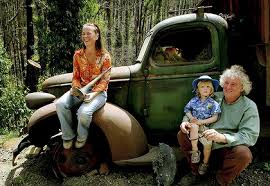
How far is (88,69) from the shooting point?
496cm

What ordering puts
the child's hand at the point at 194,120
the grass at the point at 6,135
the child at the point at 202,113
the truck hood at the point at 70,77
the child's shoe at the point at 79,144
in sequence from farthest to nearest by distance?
the grass at the point at 6,135 → the truck hood at the point at 70,77 → the child's shoe at the point at 79,144 → the child's hand at the point at 194,120 → the child at the point at 202,113

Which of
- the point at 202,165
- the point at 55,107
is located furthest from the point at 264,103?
the point at 55,107

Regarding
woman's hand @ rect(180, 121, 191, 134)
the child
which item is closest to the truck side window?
the child

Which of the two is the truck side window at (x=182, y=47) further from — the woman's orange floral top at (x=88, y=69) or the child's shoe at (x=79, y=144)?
the child's shoe at (x=79, y=144)

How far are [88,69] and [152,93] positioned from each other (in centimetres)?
88

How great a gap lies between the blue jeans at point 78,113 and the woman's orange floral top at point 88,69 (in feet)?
0.70

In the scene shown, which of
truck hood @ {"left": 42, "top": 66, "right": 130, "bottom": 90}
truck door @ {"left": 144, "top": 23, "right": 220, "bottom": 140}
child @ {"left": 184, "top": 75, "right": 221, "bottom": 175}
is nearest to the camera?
child @ {"left": 184, "top": 75, "right": 221, "bottom": 175}

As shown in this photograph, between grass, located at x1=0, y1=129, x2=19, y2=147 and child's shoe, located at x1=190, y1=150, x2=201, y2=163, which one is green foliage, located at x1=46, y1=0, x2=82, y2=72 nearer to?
grass, located at x1=0, y1=129, x2=19, y2=147

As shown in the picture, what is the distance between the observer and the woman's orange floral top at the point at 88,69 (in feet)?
16.1

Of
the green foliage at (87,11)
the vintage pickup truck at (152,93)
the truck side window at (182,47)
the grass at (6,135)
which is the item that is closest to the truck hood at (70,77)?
the vintage pickup truck at (152,93)

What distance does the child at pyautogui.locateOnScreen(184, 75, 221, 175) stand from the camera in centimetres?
421

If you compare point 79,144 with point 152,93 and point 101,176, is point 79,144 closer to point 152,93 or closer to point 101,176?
point 101,176

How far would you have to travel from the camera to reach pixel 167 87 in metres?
4.99

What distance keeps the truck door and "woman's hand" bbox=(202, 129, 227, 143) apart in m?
0.99
